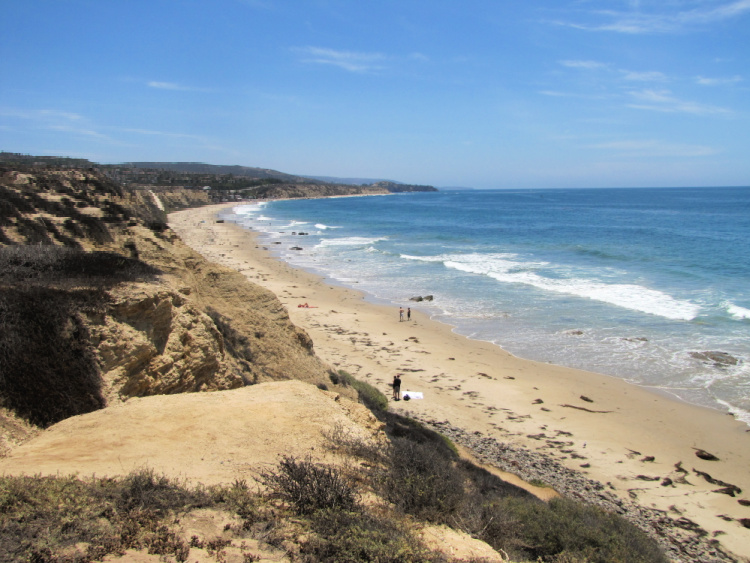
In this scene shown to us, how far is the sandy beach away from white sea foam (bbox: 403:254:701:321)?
374 inches

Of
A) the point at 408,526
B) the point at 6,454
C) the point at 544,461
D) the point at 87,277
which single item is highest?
the point at 87,277

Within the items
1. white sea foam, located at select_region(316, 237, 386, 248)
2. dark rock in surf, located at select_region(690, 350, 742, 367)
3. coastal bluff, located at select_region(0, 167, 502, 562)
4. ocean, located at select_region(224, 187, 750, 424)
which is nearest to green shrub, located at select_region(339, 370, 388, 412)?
coastal bluff, located at select_region(0, 167, 502, 562)

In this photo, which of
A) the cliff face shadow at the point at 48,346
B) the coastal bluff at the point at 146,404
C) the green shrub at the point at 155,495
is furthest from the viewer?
the cliff face shadow at the point at 48,346

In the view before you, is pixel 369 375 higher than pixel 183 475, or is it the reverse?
pixel 183 475

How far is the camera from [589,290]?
87.6 feet

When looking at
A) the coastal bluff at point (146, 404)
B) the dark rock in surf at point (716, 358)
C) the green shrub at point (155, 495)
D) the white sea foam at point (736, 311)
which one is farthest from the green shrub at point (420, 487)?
the white sea foam at point (736, 311)

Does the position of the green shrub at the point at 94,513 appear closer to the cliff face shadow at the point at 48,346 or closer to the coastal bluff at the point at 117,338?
the coastal bluff at the point at 117,338

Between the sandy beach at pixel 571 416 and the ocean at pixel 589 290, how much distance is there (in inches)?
52.3

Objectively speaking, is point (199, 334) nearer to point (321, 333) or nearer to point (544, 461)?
point (544, 461)

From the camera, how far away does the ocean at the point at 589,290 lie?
1655 centimetres

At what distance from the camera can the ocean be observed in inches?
651

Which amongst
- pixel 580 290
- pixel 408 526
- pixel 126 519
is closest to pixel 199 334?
pixel 126 519

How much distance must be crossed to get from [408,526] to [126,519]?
7.95ft

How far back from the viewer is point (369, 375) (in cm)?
1536
